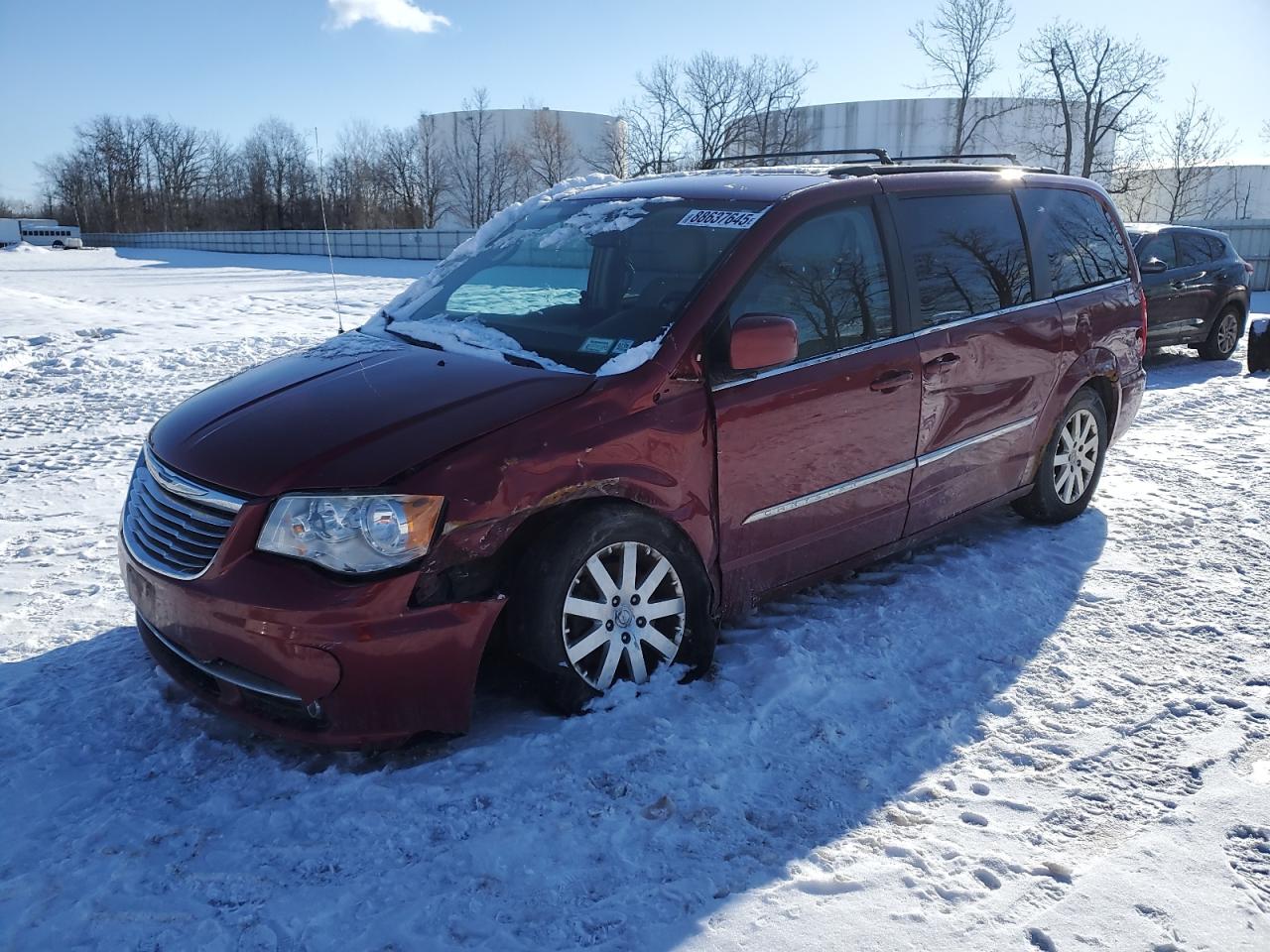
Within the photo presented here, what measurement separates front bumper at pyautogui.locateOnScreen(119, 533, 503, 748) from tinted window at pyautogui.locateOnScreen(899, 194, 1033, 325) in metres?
2.45

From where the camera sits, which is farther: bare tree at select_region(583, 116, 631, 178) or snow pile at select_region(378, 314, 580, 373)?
bare tree at select_region(583, 116, 631, 178)

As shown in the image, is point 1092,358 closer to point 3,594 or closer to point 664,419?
point 664,419

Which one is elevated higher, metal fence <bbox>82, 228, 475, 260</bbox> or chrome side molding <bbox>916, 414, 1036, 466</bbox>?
metal fence <bbox>82, 228, 475, 260</bbox>

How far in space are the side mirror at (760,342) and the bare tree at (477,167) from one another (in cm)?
6333

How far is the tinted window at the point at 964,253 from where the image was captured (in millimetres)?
4141

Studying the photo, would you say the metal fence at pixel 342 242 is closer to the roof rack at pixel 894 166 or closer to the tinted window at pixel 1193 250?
the tinted window at pixel 1193 250

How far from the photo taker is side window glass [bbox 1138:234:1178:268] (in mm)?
11328

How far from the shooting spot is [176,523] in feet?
10.00

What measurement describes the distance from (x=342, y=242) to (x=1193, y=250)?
42228 millimetres

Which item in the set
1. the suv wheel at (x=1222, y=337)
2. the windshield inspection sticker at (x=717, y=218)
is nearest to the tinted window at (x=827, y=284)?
the windshield inspection sticker at (x=717, y=218)

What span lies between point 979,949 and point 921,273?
9.09 ft

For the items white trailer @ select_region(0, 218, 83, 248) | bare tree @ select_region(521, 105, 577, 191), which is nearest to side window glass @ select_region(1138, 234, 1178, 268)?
bare tree @ select_region(521, 105, 577, 191)

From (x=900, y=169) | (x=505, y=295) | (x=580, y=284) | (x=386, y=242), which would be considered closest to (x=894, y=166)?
(x=900, y=169)

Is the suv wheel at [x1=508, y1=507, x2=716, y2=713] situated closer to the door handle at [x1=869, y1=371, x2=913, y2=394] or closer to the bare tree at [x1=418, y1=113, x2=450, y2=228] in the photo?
the door handle at [x1=869, y1=371, x2=913, y2=394]
